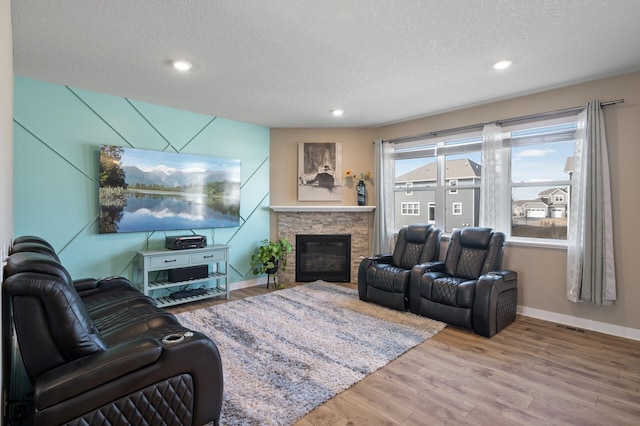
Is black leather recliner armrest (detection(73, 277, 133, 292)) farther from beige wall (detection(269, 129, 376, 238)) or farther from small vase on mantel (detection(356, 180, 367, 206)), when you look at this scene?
small vase on mantel (detection(356, 180, 367, 206))

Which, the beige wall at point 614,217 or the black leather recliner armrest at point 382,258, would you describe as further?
the black leather recliner armrest at point 382,258

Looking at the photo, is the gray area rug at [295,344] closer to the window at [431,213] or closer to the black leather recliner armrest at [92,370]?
the black leather recliner armrest at [92,370]

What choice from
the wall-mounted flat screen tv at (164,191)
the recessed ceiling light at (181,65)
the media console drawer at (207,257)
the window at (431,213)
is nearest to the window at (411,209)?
the window at (431,213)

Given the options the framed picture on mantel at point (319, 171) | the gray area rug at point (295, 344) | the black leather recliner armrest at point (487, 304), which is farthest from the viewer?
the framed picture on mantel at point (319, 171)

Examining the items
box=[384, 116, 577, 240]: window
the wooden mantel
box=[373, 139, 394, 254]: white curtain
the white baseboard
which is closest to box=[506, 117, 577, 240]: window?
box=[384, 116, 577, 240]: window

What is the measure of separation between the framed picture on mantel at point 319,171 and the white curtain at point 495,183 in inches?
88.0

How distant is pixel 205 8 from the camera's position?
2.12m

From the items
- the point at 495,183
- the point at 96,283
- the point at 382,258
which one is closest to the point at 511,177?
the point at 495,183

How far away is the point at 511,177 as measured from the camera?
3.97m

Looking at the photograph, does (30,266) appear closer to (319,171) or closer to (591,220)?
(319,171)

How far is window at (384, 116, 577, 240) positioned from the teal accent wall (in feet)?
10.9

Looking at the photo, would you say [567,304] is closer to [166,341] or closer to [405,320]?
[405,320]

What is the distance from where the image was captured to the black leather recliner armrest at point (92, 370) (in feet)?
4.25

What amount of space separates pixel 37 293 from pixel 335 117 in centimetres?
409
